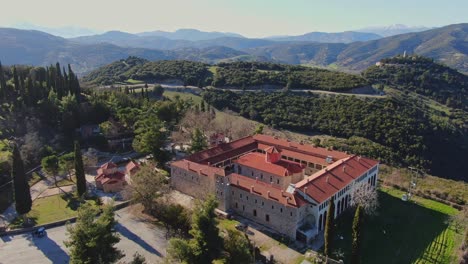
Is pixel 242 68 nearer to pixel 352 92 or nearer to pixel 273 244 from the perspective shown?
pixel 352 92

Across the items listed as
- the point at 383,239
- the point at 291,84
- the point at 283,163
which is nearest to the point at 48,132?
the point at 283,163

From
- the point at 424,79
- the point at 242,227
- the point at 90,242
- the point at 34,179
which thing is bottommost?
the point at 242,227

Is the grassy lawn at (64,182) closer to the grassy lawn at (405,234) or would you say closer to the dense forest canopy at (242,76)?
the grassy lawn at (405,234)

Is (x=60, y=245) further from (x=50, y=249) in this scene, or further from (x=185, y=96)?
(x=185, y=96)

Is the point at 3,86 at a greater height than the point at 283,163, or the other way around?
the point at 3,86

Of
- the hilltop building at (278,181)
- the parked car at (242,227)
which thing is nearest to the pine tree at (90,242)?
the parked car at (242,227)

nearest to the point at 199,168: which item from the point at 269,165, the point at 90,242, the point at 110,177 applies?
the point at 269,165
